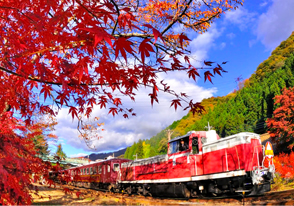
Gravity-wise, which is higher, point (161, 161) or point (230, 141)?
point (230, 141)

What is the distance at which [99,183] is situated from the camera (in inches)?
729

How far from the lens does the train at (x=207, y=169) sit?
7934mm

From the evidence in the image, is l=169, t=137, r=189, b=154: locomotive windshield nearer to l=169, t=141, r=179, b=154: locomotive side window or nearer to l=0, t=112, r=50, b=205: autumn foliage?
l=169, t=141, r=179, b=154: locomotive side window

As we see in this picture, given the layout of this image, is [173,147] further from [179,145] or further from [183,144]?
[183,144]

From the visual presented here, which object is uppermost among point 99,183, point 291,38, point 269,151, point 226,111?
point 291,38

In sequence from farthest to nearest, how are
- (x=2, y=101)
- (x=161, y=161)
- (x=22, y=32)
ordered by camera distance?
(x=161, y=161) → (x=2, y=101) → (x=22, y=32)

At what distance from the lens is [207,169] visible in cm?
909

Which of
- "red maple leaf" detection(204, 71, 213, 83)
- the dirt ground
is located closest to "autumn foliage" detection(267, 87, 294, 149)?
the dirt ground

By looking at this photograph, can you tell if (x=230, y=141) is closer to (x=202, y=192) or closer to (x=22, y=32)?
(x=202, y=192)

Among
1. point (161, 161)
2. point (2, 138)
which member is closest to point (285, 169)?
point (161, 161)

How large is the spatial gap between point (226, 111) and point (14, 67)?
4088 cm

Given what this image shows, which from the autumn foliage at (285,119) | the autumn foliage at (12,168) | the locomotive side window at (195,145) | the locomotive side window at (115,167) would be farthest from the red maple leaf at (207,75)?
the autumn foliage at (285,119)

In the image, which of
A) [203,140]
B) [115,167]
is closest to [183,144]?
[203,140]

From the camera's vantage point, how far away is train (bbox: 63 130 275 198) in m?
7.93
